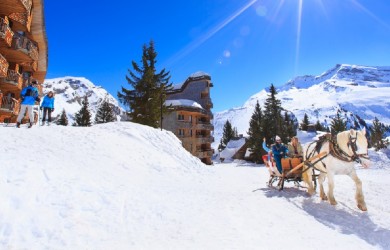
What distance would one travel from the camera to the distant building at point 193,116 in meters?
46.3

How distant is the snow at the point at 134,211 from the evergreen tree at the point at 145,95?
62.7 ft

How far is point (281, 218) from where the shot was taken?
696cm

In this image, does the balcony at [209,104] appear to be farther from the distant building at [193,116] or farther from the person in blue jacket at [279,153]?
the person in blue jacket at [279,153]

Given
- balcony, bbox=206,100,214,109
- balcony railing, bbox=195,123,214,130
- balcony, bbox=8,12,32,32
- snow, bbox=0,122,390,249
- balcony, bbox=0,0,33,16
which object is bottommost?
snow, bbox=0,122,390,249

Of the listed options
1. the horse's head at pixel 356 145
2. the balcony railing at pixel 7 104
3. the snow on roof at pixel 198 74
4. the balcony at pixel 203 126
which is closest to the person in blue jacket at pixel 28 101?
the balcony railing at pixel 7 104

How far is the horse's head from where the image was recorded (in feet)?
25.3

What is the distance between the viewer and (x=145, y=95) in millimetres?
31141

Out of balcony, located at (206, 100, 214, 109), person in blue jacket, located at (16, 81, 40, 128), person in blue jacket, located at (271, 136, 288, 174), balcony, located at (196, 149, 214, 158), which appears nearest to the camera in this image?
person in blue jacket, located at (271, 136, 288, 174)

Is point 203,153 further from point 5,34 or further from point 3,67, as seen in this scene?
point 5,34

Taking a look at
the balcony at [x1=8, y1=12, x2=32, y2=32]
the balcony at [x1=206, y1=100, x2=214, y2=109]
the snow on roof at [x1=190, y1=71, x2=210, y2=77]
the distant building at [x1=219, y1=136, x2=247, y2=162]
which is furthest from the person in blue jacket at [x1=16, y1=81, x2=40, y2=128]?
the distant building at [x1=219, y1=136, x2=247, y2=162]

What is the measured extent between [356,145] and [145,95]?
1023 inches

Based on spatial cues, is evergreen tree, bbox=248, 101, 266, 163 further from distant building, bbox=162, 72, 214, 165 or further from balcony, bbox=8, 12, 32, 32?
balcony, bbox=8, 12, 32, 32

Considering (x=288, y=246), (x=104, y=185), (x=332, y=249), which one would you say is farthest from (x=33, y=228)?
(x=332, y=249)

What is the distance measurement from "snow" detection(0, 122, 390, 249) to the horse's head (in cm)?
159
